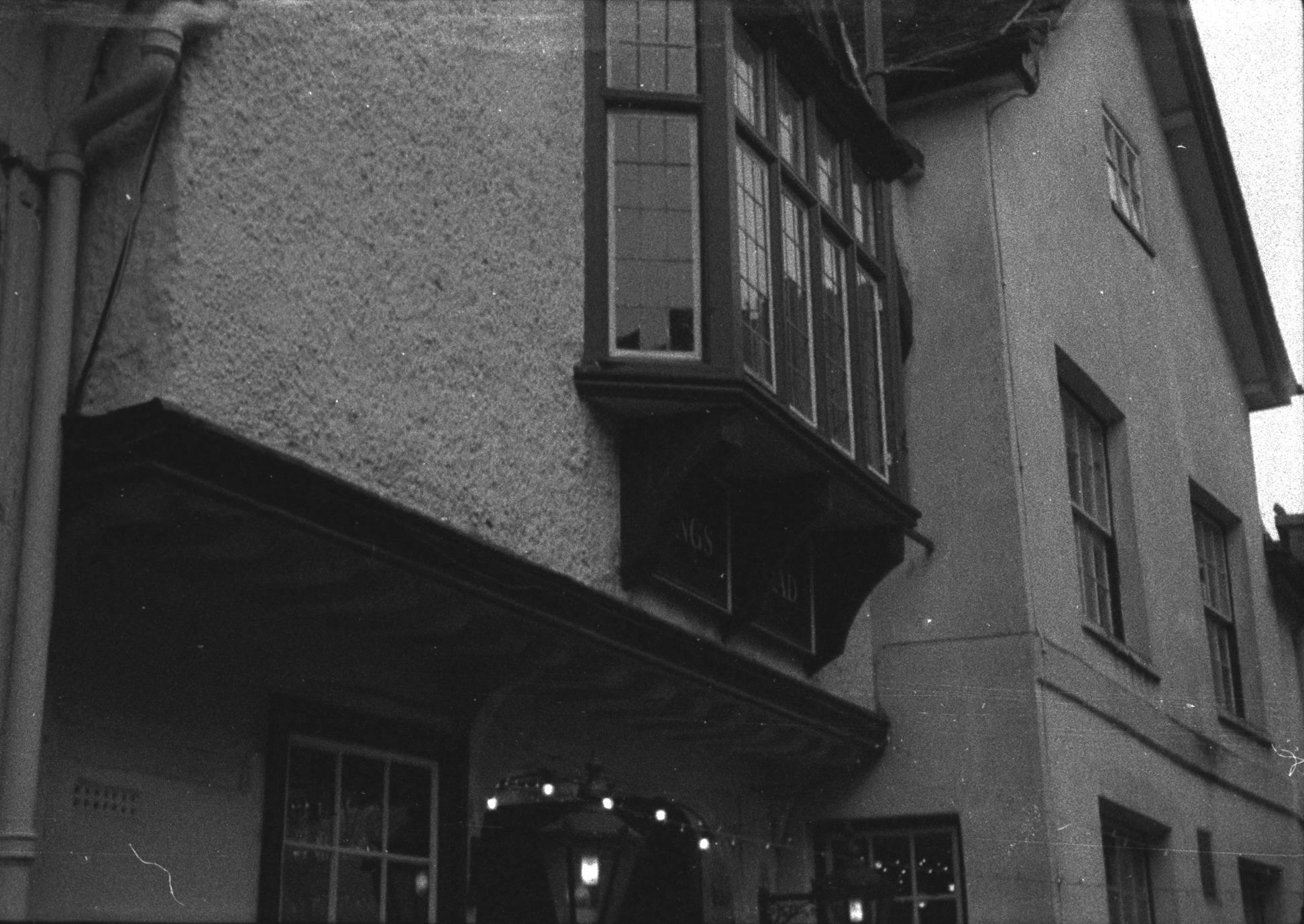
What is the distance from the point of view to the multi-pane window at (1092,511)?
1396 centimetres

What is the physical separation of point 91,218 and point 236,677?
1946 mm

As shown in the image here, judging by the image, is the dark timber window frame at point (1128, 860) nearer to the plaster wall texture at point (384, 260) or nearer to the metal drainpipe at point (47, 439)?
the plaster wall texture at point (384, 260)

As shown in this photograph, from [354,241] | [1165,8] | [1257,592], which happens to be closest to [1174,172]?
[1165,8]

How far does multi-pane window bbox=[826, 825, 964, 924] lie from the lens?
11.9m

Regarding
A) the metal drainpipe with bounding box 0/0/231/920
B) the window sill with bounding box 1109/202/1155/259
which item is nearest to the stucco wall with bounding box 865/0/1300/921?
the window sill with bounding box 1109/202/1155/259

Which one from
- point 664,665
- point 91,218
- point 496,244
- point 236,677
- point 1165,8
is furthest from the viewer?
point 1165,8

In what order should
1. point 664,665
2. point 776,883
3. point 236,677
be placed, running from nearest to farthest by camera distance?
point 236,677, point 664,665, point 776,883

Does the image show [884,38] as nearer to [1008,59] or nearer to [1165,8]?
[1008,59]

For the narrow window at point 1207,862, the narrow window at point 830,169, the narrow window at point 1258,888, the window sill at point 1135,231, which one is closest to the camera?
the narrow window at point 830,169

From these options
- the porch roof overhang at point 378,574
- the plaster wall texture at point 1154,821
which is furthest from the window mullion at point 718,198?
the plaster wall texture at point 1154,821

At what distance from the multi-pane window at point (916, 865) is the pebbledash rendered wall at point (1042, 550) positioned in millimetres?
211

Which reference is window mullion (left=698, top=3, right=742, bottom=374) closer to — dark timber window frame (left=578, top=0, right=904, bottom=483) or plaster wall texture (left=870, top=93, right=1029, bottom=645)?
dark timber window frame (left=578, top=0, right=904, bottom=483)

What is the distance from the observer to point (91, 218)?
670cm

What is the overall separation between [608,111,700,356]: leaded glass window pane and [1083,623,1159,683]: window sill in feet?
17.7
